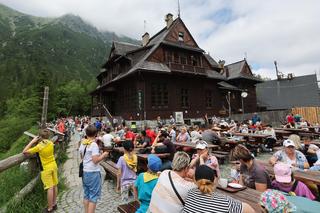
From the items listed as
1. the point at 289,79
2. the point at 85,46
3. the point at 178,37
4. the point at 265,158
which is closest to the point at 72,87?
the point at 178,37

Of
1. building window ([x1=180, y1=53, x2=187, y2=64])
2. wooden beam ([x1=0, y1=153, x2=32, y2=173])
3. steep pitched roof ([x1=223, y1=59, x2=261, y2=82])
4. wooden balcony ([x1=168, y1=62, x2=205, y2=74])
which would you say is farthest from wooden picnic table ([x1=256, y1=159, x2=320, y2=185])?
steep pitched roof ([x1=223, y1=59, x2=261, y2=82])

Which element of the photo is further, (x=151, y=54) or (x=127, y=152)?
(x=151, y=54)

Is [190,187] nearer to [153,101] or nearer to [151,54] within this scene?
[153,101]

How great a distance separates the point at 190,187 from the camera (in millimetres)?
2453

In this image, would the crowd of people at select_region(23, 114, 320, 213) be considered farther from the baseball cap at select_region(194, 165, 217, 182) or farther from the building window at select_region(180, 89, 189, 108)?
the building window at select_region(180, 89, 189, 108)

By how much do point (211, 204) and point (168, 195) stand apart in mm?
542

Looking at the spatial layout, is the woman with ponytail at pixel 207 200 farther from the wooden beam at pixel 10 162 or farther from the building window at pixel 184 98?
the building window at pixel 184 98

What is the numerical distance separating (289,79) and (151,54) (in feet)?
96.6

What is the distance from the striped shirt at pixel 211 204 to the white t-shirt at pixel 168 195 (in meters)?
0.21

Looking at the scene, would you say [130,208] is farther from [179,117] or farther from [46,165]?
[179,117]

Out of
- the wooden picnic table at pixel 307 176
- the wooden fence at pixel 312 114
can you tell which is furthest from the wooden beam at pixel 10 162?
the wooden fence at pixel 312 114

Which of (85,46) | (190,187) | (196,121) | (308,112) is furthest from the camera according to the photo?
(85,46)

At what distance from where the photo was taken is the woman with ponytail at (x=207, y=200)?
2.12m

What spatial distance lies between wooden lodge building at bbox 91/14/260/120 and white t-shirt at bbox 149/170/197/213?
681 inches
